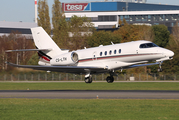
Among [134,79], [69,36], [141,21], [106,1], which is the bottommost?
[134,79]

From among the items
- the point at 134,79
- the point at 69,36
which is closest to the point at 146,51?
the point at 134,79

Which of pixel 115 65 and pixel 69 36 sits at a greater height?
pixel 69 36

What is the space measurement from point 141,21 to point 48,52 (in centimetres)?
11995

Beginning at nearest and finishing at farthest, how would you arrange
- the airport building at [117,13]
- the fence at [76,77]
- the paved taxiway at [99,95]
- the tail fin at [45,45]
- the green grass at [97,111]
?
the green grass at [97,111], the paved taxiway at [99,95], the tail fin at [45,45], the fence at [76,77], the airport building at [117,13]

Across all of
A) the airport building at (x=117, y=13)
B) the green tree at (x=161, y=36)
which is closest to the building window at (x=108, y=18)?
the airport building at (x=117, y=13)

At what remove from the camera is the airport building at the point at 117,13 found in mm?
147500

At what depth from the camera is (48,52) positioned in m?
37.3

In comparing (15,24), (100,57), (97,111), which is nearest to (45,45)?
(100,57)

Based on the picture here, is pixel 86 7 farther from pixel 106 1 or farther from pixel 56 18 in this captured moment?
pixel 56 18

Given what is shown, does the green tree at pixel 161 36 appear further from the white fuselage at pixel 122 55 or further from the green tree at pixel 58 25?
the white fuselage at pixel 122 55

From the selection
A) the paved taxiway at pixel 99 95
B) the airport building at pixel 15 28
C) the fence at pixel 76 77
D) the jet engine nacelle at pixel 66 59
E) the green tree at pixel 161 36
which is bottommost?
the fence at pixel 76 77

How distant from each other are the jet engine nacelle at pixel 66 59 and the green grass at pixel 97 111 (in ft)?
49.9

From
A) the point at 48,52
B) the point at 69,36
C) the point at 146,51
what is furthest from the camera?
the point at 69,36

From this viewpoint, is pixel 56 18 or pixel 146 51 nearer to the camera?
pixel 146 51
